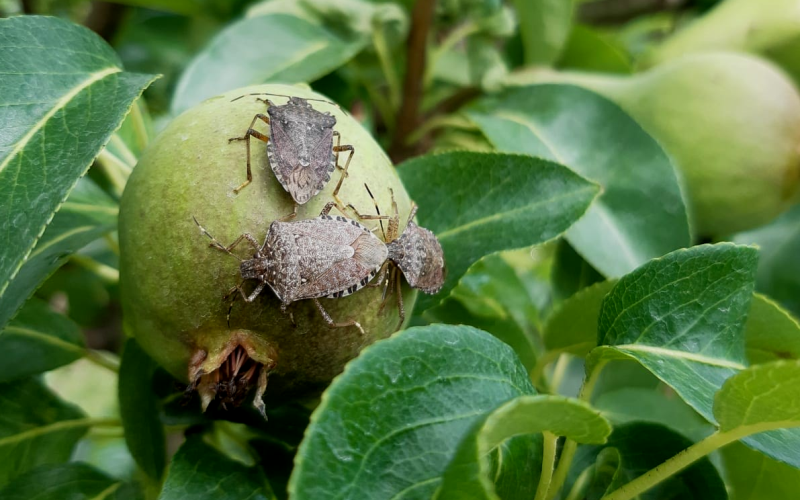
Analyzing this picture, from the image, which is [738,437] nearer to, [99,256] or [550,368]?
[550,368]

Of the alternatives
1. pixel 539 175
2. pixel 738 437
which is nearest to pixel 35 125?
pixel 539 175

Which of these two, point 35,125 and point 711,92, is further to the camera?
point 711,92

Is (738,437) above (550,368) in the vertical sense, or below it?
above

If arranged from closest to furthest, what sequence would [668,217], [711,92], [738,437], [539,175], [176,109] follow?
[738,437], [539,175], [176,109], [668,217], [711,92]

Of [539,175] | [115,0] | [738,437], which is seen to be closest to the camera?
[738,437]

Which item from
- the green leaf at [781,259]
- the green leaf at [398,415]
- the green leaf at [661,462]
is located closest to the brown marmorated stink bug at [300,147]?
the green leaf at [398,415]

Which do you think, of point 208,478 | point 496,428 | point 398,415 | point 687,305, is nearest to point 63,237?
point 208,478
